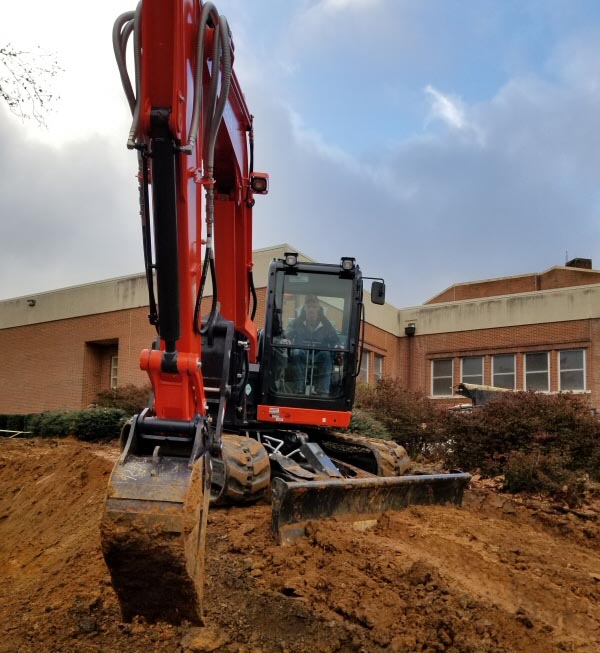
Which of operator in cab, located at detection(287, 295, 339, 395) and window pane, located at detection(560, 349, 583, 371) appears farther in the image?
window pane, located at detection(560, 349, 583, 371)

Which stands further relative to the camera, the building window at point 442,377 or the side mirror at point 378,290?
the building window at point 442,377

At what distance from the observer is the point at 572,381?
23.1m

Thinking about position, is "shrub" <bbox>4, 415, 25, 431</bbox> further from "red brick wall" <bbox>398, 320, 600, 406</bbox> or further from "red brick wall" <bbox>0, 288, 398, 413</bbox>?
"red brick wall" <bbox>398, 320, 600, 406</bbox>

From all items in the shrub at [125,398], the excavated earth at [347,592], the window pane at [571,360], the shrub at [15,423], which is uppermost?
the window pane at [571,360]

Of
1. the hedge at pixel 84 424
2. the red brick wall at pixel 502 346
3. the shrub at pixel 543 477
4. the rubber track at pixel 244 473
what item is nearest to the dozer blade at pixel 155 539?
the rubber track at pixel 244 473

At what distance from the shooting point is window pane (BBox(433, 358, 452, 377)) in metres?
26.0

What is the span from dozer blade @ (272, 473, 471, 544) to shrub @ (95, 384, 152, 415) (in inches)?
465

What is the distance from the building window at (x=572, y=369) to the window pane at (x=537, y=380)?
0.52 meters

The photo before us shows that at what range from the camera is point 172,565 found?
322 centimetres

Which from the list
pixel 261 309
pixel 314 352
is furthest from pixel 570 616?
pixel 261 309

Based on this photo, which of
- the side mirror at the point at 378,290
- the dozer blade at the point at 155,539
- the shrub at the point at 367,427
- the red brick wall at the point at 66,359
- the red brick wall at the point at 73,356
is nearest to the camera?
the dozer blade at the point at 155,539

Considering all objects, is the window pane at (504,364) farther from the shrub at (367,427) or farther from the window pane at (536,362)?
the shrub at (367,427)

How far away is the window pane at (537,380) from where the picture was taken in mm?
23531

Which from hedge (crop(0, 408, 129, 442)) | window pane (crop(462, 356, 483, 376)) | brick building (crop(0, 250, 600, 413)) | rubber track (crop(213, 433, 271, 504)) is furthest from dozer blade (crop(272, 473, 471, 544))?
window pane (crop(462, 356, 483, 376))
